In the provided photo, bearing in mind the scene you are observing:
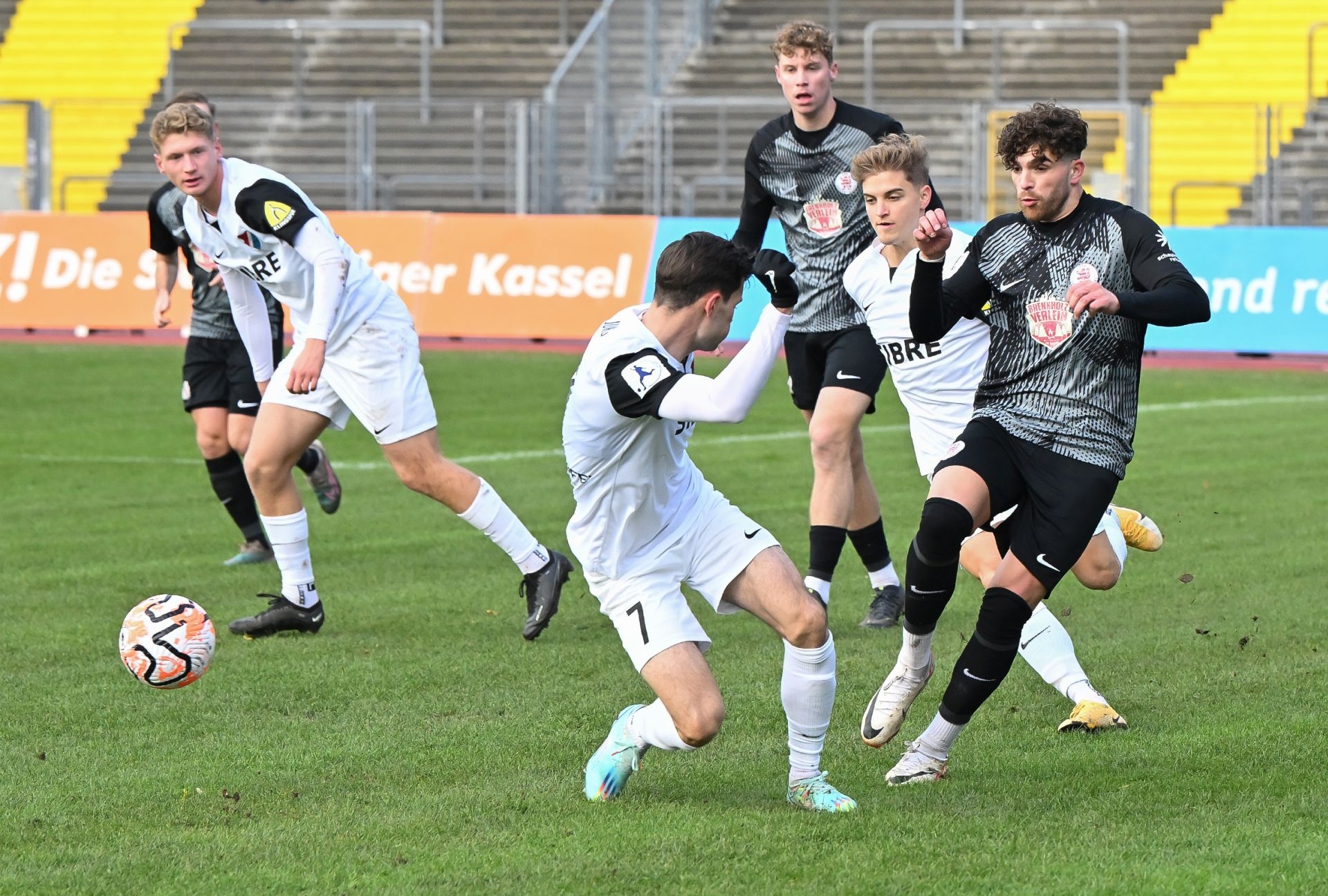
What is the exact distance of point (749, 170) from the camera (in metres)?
8.30

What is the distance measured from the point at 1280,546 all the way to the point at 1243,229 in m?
9.80

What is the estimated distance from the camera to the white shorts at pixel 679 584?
542cm

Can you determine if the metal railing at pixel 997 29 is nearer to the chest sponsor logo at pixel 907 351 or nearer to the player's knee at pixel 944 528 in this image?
the chest sponsor logo at pixel 907 351

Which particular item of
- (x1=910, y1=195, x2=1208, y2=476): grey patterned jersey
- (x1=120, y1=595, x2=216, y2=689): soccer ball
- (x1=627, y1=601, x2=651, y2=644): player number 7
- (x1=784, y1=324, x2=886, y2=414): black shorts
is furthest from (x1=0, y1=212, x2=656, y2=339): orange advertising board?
(x1=627, y1=601, x2=651, y2=644): player number 7

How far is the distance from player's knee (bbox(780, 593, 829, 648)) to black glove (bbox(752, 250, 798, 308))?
919mm

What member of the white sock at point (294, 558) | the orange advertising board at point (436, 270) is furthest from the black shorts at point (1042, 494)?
the orange advertising board at point (436, 270)

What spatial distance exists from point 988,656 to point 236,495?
5.31 m

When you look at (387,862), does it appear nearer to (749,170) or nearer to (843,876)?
(843,876)

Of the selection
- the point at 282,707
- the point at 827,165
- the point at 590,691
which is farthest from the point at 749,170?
the point at 282,707

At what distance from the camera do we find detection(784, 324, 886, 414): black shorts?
7887 mm

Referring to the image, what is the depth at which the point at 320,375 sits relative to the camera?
24.5 ft

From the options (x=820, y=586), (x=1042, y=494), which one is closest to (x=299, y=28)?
(x=820, y=586)

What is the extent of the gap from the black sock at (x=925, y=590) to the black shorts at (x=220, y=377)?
15.7ft

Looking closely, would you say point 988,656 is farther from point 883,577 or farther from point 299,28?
point 299,28
